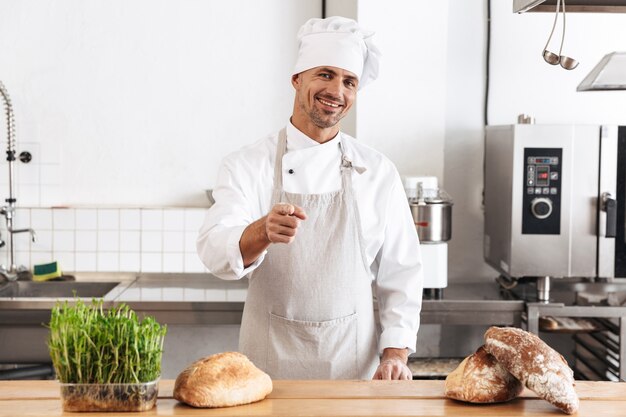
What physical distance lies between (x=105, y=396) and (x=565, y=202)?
100 inches

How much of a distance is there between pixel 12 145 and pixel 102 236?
66 centimetres

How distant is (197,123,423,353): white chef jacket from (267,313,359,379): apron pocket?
15 centimetres

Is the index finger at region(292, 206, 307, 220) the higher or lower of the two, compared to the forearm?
higher

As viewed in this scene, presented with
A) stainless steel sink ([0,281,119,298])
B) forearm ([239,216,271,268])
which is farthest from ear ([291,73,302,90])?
stainless steel sink ([0,281,119,298])

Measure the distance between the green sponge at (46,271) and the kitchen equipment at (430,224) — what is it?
5.85 feet

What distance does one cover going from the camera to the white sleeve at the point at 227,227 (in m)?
2.20

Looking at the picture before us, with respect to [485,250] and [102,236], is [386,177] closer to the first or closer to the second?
[485,250]

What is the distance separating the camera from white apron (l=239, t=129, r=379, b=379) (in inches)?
97.1

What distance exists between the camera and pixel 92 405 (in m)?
1.71

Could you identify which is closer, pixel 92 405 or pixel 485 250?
pixel 92 405

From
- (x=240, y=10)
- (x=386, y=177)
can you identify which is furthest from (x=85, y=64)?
(x=386, y=177)

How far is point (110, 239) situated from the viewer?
418cm

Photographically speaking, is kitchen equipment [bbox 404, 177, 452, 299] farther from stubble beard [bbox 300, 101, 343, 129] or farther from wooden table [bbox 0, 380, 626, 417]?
wooden table [bbox 0, 380, 626, 417]

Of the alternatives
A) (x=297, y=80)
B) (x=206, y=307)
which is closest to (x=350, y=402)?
Answer: (x=297, y=80)
